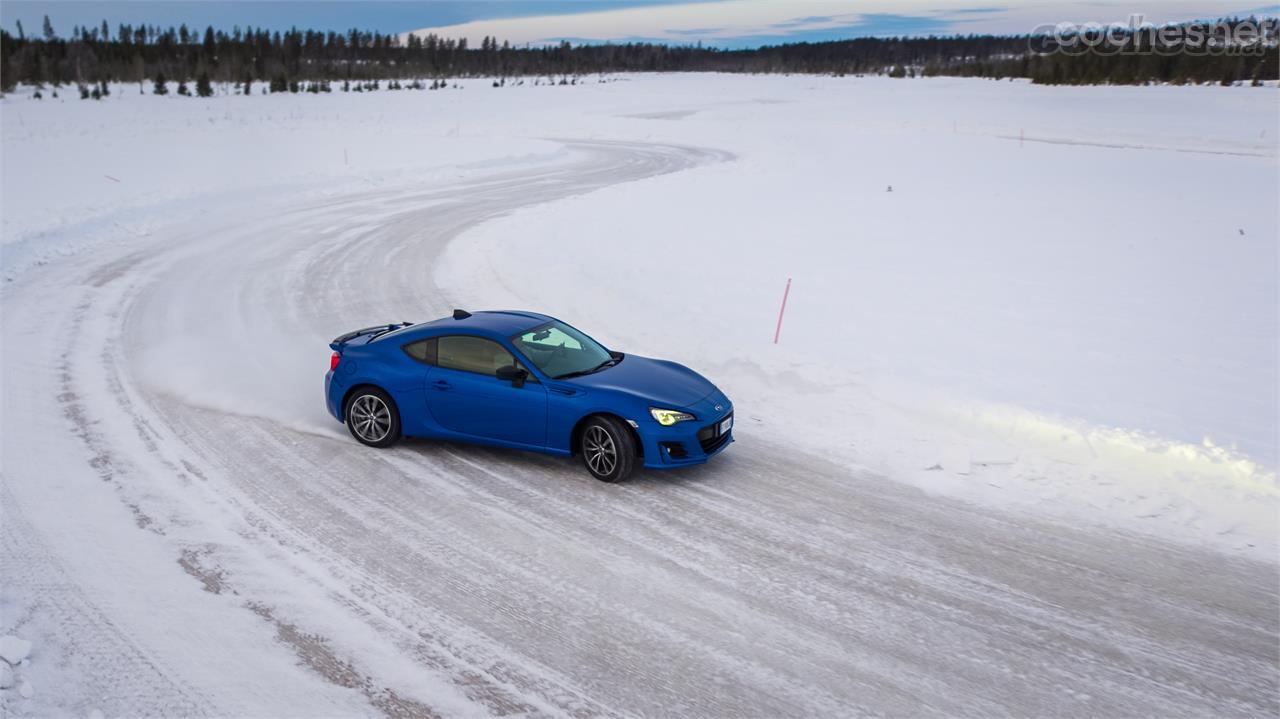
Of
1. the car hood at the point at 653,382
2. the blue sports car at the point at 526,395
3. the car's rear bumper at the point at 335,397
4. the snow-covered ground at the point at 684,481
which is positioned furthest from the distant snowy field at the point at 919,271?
the car hood at the point at 653,382

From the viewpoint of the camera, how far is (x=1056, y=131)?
4597 centimetres

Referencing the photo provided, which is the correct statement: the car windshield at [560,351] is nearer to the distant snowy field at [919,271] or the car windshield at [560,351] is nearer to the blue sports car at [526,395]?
the blue sports car at [526,395]

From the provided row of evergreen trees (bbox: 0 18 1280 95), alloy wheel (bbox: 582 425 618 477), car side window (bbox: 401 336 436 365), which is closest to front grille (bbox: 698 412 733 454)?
alloy wheel (bbox: 582 425 618 477)

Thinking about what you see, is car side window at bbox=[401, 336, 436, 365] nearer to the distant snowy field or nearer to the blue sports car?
the blue sports car

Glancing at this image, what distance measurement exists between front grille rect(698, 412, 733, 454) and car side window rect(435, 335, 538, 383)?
5.38ft

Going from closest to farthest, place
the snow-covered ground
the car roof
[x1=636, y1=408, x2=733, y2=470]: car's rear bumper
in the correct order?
the snow-covered ground → [x1=636, y1=408, x2=733, y2=470]: car's rear bumper → the car roof

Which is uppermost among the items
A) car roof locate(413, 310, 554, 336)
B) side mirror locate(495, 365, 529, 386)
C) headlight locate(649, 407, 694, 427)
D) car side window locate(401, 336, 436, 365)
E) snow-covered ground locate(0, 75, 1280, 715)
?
car roof locate(413, 310, 554, 336)

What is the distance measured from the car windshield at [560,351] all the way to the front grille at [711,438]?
1272 millimetres

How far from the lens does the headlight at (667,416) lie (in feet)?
26.0

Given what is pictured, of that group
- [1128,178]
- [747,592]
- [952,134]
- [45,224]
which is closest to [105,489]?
[747,592]

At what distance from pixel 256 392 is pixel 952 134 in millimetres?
42348

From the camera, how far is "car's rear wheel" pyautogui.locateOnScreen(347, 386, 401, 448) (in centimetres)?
891

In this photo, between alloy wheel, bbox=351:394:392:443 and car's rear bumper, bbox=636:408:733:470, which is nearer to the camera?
car's rear bumper, bbox=636:408:733:470

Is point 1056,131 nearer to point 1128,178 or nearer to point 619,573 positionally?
point 1128,178
